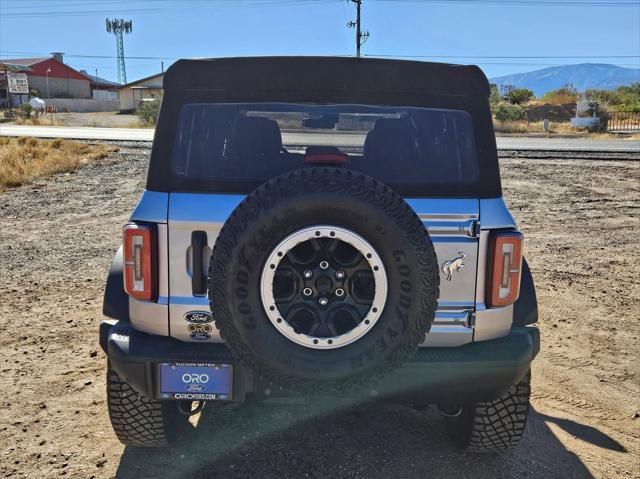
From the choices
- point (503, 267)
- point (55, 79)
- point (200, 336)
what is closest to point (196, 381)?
point (200, 336)

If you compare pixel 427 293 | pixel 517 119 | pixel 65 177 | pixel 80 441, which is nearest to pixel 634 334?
pixel 427 293

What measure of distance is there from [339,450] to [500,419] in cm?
83

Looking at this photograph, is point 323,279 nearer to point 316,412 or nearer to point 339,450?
point 339,450

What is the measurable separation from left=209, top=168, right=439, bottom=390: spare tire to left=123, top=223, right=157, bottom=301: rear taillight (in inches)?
15.6

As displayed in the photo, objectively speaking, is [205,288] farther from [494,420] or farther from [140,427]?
[494,420]

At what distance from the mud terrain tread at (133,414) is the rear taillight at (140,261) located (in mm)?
559

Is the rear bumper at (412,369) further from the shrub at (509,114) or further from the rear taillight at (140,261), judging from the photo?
the shrub at (509,114)

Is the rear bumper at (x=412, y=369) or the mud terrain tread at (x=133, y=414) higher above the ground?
the rear bumper at (x=412, y=369)

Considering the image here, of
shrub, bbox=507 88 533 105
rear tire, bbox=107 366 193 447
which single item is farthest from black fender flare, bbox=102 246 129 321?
shrub, bbox=507 88 533 105

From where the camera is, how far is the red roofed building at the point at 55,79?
7850cm

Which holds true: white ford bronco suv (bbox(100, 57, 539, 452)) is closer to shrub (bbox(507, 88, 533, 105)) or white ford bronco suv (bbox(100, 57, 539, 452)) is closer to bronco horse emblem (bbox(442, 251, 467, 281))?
bronco horse emblem (bbox(442, 251, 467, 281))

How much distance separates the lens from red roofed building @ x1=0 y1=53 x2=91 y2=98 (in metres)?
78.5

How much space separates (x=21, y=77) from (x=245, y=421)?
47408 millimetres

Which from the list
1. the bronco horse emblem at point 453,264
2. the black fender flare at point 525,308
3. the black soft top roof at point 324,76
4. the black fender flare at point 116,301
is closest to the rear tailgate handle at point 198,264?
the black fender flare at point 116,301
